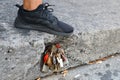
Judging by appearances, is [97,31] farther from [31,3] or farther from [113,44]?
[31,3]

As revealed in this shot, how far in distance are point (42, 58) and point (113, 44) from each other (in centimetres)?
84

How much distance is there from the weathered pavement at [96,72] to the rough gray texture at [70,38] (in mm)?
81

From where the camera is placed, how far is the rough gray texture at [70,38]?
76.9 inches

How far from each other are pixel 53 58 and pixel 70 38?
0.78ft

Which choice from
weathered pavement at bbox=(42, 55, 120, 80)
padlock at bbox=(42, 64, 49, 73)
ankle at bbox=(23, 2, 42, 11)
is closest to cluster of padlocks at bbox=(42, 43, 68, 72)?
padlock at bbox=(42, 64, 49, 73)

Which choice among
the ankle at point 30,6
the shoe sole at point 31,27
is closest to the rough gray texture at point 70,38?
→ the shoe sole at point 31,27

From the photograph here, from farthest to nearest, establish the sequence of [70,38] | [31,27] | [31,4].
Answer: [70,38] < [31,27] < [31,4]

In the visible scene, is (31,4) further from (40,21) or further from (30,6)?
(40,21)

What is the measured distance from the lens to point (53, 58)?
7.21 ft

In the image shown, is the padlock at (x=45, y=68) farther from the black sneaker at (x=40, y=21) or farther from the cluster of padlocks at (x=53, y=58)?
the black sneaker at (x=40, y=21)

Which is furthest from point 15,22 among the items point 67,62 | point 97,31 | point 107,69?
point 107,69

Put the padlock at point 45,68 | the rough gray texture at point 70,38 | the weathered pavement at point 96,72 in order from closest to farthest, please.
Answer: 1. the rough gray texture at point 70,38
2. the padlock at point 45,68
3. the weathered pavement at point 96,72

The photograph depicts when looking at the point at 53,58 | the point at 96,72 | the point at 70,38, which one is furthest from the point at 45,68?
the point at 96,72

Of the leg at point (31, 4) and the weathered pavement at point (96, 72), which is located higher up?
the leg at point (31, 4)
